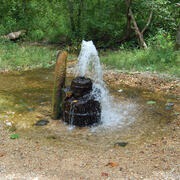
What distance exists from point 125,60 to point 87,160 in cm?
587

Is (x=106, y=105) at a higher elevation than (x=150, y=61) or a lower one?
lower

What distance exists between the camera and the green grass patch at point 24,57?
954 cm

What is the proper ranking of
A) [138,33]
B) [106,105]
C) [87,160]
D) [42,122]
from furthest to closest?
[138,33] → [106,105] → [42,122] → [87,160]

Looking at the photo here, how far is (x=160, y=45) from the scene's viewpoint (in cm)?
983

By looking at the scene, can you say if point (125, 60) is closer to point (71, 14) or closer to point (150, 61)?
point (150, 61)

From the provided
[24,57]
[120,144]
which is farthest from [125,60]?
[120,144]

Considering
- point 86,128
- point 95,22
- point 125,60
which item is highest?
point 95,22

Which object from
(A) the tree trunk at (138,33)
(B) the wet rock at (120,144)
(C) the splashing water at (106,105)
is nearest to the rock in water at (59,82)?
(C) the splashing water at (106,105)

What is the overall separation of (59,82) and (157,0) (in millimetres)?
6638

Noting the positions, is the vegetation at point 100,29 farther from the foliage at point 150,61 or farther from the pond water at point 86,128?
the pond water at point 86,128

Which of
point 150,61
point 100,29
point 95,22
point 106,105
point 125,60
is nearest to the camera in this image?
point 106,105

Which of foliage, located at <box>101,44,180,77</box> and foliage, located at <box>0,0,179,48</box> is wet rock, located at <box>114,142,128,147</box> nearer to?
foliage, located at <box>101,44,180,77</box>

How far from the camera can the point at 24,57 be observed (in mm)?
10242

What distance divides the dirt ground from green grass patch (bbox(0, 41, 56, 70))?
15.2 ft
